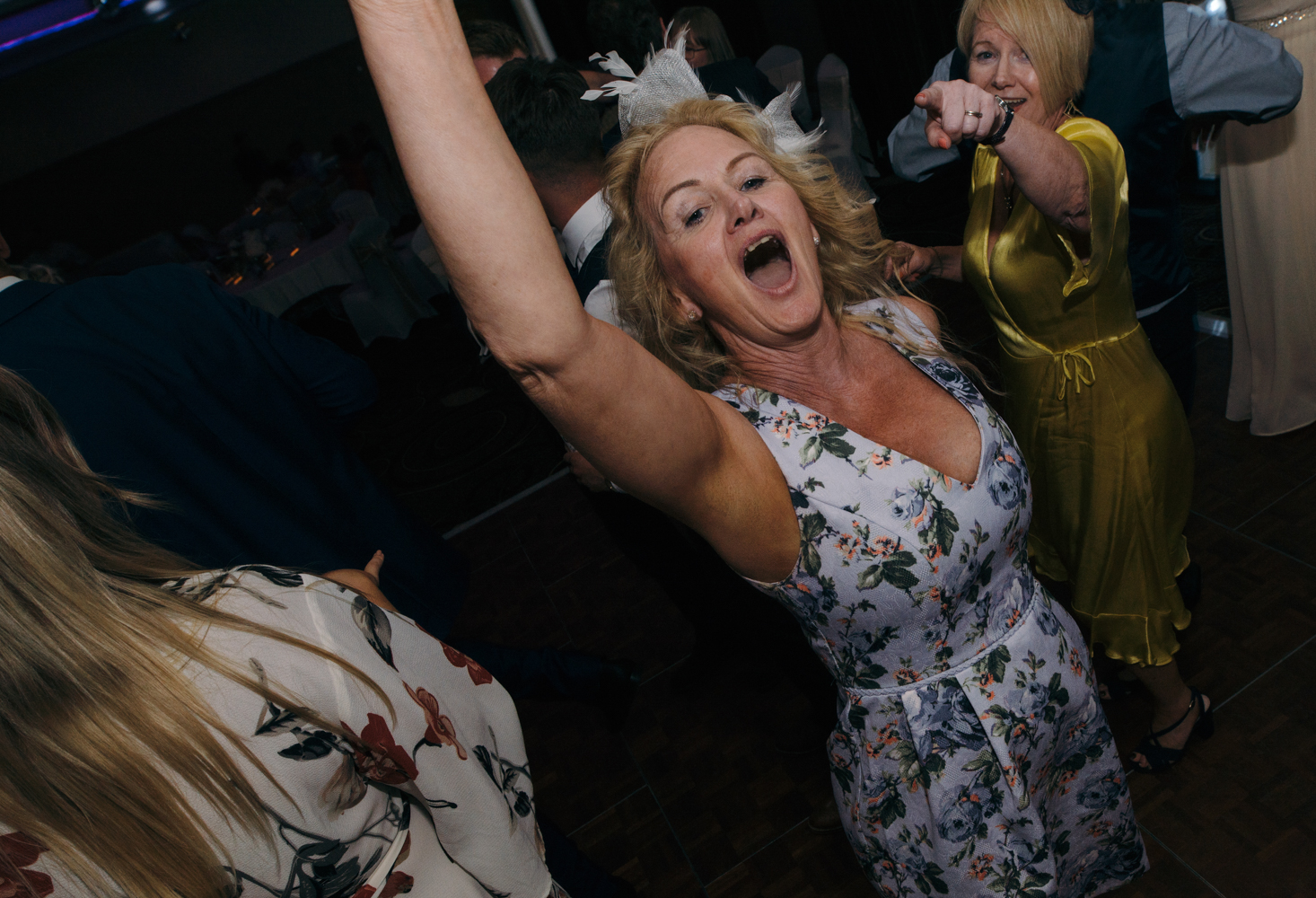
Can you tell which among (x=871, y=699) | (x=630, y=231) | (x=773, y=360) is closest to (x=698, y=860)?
(x=871, y=699)

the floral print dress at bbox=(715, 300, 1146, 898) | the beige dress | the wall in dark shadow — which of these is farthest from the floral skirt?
the wall in dark shadow

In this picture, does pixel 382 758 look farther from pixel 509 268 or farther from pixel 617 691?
pixel 617 691

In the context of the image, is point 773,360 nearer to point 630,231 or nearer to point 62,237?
point 630,231

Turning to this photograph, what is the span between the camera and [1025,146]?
127cm

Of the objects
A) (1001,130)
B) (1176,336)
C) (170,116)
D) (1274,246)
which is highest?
(170,116)

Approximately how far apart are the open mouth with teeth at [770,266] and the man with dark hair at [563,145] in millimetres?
552

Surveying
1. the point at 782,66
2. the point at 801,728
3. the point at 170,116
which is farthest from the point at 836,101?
the point at 170,116

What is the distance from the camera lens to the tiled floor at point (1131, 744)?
1.79 meters

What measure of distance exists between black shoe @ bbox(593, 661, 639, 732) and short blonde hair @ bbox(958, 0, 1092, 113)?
1911 mm

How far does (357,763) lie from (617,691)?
5.47 feet

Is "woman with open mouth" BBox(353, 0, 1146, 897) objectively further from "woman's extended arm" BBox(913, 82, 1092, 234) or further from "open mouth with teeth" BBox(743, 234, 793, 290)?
"woman's extended arm" BBox(913, 82, 1092, 234)

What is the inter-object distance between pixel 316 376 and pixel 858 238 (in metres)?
1.28

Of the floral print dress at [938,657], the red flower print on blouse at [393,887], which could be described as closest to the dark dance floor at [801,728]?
the floral print dress at [938,657]

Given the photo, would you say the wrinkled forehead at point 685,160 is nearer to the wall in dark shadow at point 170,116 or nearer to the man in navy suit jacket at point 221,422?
the man in navy suit jacket at point 221,422
